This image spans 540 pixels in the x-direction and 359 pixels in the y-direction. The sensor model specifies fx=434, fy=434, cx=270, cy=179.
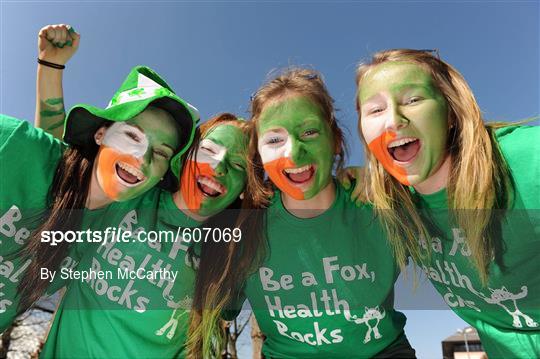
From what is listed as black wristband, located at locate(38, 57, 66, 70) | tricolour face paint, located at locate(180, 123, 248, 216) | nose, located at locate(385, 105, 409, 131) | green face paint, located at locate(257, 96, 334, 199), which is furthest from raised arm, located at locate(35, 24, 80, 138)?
nose, located at locate(385, 105, 409, 131)

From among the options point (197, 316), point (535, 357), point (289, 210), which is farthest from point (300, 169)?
point (535, 357)

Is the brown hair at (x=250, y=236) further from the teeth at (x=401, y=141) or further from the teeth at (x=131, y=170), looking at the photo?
the teeth at (x=131, y=170)

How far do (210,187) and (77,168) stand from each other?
3.39 feet

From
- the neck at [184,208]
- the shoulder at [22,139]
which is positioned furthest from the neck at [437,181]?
the shoulder at [22,139]

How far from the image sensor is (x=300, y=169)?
3055 mm

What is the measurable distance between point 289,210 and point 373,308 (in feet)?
3.06

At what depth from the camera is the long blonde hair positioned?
2.64 meters

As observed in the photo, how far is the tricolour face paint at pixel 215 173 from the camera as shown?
332 cm

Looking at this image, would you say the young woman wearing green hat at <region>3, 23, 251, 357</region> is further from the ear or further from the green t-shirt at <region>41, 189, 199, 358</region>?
the ear

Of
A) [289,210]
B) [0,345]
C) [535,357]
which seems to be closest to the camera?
[535,357]

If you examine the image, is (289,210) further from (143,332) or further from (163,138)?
(143,332)

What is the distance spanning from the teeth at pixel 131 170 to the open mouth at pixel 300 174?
1086mm

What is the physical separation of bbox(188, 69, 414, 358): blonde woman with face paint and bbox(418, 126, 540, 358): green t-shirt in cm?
39

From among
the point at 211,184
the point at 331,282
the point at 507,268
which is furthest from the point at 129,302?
the point at 507,268
